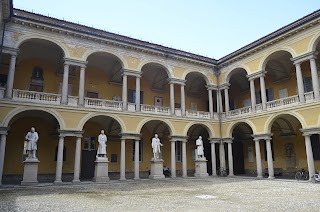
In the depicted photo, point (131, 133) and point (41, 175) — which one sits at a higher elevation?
point (131, 133)

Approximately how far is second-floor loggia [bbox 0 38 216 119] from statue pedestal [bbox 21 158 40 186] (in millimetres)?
3836

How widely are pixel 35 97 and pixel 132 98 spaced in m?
9.31

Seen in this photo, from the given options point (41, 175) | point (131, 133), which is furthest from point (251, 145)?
point (41, 175)

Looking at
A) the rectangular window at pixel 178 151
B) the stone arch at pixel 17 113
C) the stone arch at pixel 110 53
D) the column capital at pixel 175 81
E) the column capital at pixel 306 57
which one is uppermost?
the stone arch at pixel 110 53

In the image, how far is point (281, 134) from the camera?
76.2 feet

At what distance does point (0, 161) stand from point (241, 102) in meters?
22.0

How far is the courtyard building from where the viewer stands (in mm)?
17016

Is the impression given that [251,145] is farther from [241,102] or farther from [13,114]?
[13,114]

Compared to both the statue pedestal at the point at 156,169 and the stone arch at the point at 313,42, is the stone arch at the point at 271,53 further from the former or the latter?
the statue pedestal at the point at 156,169

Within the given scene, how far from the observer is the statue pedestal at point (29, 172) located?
15.0m

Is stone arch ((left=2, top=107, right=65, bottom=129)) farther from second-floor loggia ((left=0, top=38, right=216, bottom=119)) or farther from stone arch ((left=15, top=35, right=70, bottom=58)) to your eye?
stone arch ((left=15, top=35, right=70, bottom=58))

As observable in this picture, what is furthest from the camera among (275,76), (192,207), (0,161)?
(275,76)

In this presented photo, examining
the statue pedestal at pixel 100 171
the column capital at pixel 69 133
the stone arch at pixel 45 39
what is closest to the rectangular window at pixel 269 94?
the statue pedestal at pixel 100 171

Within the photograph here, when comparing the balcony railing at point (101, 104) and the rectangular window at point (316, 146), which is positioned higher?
the balcony railing at point (101, 104)
